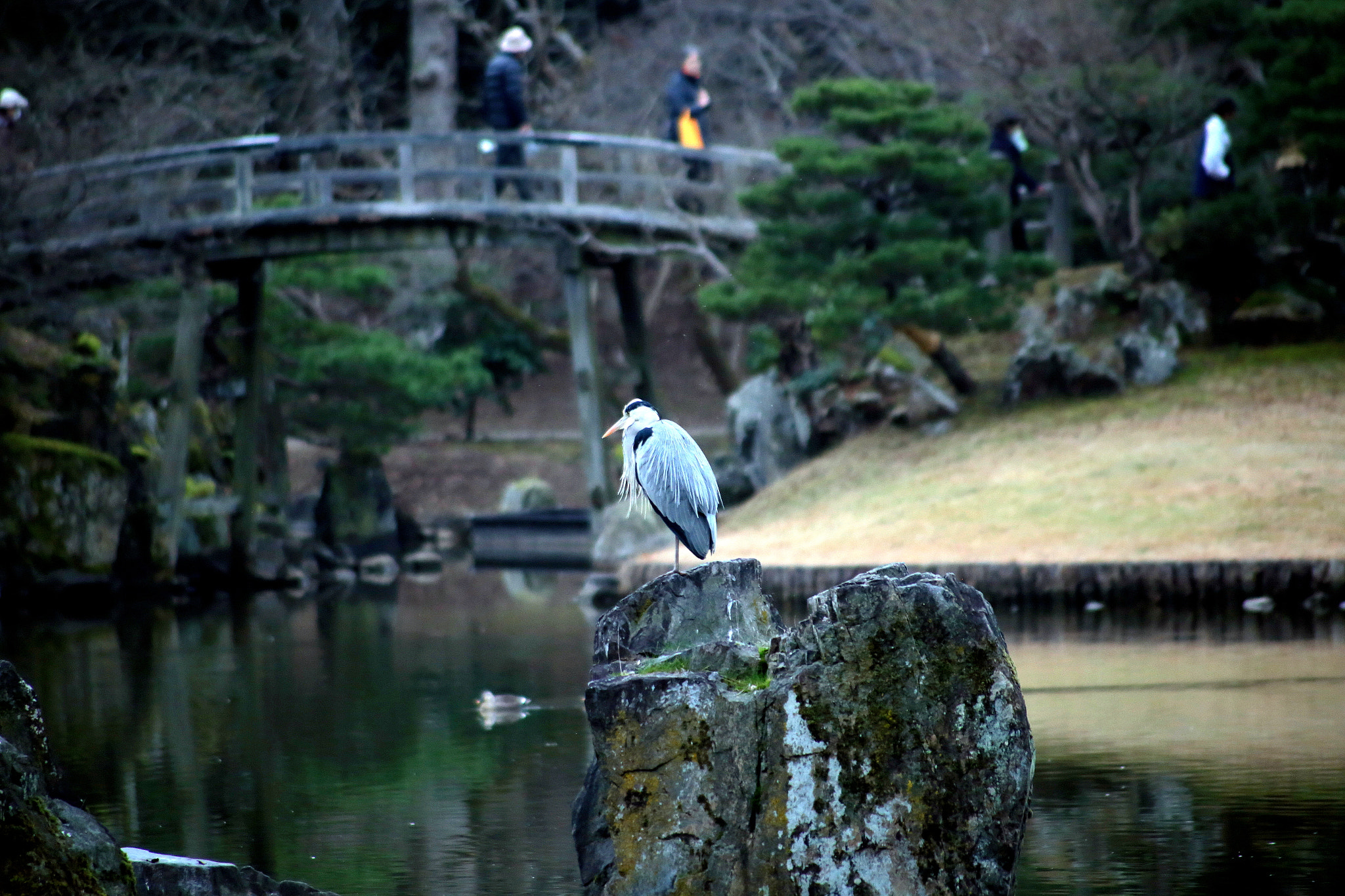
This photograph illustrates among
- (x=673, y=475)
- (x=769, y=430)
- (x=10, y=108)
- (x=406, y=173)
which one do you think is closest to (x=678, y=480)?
(x=673, y=475)

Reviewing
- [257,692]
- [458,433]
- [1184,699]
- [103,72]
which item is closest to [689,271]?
[458,433]

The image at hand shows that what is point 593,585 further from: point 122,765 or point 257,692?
point 122,765

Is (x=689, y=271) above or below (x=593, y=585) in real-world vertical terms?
above

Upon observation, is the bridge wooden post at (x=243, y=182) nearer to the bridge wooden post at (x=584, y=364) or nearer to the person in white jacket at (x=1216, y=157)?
the bridge wooden post at (x=584, y=364)

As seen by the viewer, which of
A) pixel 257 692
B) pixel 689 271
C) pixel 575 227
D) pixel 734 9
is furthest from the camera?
pixel 689 271

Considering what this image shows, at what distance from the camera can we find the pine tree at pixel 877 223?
17406 millimetres

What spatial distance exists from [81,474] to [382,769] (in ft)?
32.9

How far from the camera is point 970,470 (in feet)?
54.5

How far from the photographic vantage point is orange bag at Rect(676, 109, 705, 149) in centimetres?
1800

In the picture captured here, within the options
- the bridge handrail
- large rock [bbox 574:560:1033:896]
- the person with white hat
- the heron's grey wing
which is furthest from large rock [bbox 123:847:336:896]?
the person with white hat

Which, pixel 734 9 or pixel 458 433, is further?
pixel 458 433

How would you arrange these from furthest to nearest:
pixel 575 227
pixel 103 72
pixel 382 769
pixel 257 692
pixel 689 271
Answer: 1. pixel 689 271
2. pixel 103 72
3. pixel 575 227
4. pixel 257 692
5. pixel 382 769

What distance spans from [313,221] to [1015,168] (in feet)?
28.0

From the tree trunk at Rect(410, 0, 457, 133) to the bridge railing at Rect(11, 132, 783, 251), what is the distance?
4.99 m
